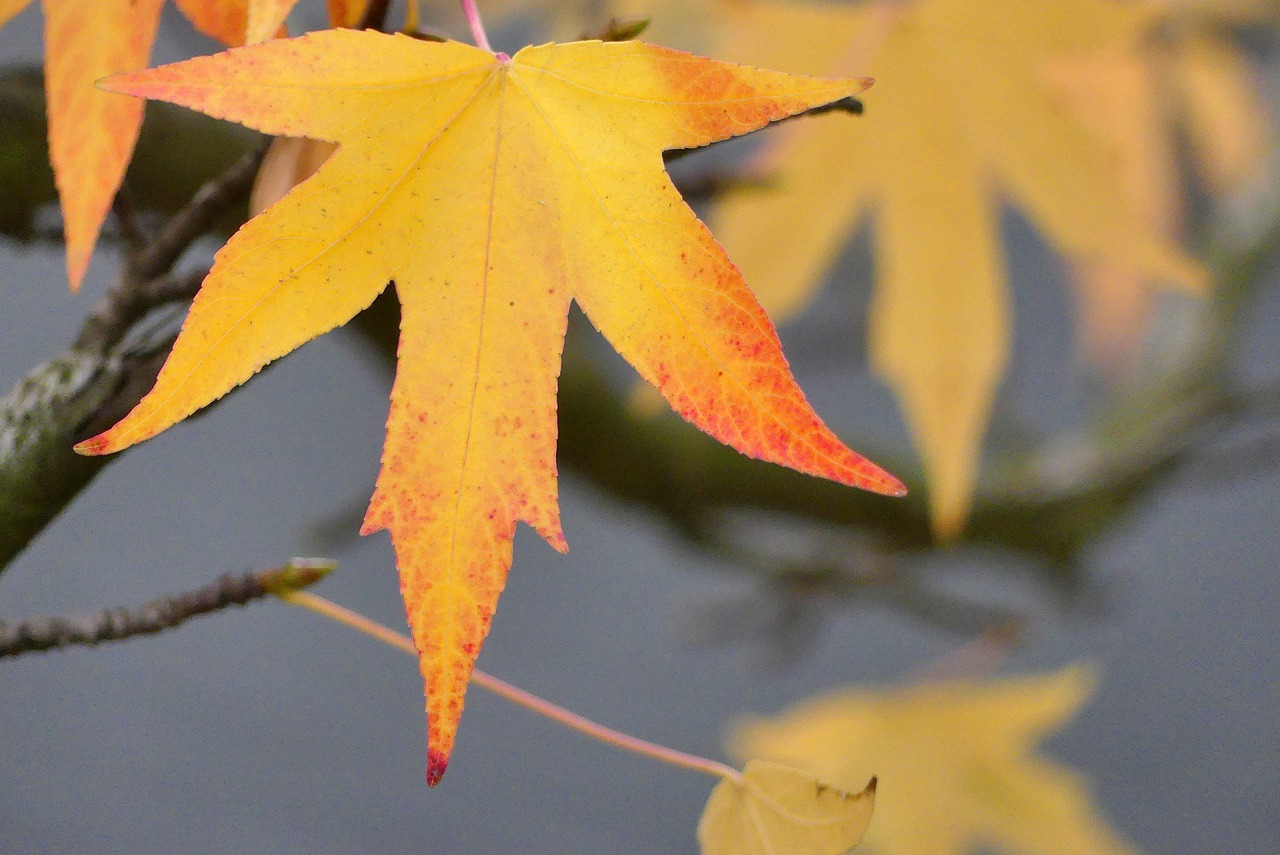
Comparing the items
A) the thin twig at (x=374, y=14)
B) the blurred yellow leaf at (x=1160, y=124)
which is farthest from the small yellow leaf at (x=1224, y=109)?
the thin twig at (x=374, y=14)

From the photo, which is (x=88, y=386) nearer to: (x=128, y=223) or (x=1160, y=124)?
(x=128, y=223)

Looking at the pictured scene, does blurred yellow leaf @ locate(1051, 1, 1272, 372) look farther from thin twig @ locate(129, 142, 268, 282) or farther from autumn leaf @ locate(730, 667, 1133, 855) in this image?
thin twig @ locate(129, 142, 268, 282)

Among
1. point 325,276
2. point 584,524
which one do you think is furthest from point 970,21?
point 584,524

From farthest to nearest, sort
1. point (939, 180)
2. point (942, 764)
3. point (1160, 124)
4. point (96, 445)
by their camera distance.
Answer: point (1160, 124) < point (942, 764) < point (939, 180) < point (96, 445)

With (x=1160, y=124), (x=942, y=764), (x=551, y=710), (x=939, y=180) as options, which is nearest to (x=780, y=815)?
(x=551, y=710)

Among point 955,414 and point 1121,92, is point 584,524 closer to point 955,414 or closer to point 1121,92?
point 1121,92

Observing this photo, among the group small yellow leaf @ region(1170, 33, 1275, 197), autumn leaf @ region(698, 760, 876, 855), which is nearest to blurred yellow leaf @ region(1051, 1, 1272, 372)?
small yellow leaf @ region(1170, 33, 1275, 197)
